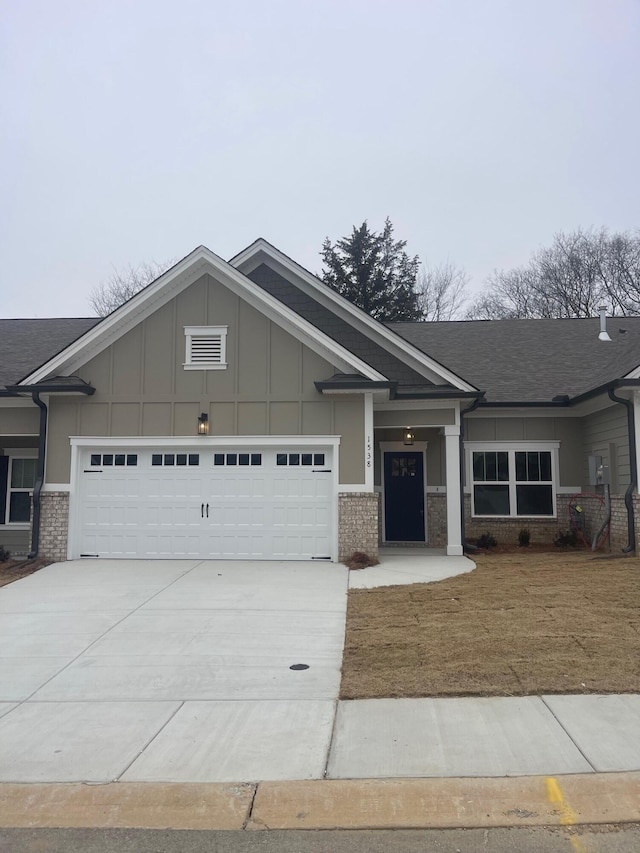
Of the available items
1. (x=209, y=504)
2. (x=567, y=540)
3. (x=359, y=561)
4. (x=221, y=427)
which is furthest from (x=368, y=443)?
(x=567, y=540)

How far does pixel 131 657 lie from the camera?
6781 mm

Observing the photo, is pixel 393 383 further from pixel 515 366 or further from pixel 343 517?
pixel 515 366

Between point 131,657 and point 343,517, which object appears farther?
point 343,517

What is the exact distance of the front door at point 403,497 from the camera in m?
15.3

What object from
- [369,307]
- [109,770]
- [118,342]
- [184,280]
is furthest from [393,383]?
[369,307]

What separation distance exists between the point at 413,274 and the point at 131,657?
1354 inches

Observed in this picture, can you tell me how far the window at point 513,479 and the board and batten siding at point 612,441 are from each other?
88cm

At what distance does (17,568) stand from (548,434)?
1141 cm

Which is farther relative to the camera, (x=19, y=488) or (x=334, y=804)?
(x=19, y=488)

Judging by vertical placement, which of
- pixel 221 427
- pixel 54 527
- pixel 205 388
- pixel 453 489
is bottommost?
pixel 54 527

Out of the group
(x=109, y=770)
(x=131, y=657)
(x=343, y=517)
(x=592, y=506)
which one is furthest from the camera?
(x=592, y=506)

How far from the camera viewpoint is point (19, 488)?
14680mm

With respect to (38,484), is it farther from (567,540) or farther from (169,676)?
(567,540)

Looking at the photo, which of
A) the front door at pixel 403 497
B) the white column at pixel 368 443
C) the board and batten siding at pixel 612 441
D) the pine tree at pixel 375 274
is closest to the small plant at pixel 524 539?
the board and batten siding at pixel 612 441
